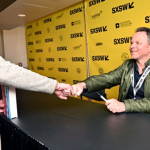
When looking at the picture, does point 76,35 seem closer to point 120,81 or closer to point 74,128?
point 120,81

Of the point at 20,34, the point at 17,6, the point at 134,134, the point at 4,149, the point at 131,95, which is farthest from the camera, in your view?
the point at 20,34

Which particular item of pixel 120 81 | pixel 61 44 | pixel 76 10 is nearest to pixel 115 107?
pixel 120 81

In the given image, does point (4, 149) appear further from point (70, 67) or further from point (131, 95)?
point (70, 67)

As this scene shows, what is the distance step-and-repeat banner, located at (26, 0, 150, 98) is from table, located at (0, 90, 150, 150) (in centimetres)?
148

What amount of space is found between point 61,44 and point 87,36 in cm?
84

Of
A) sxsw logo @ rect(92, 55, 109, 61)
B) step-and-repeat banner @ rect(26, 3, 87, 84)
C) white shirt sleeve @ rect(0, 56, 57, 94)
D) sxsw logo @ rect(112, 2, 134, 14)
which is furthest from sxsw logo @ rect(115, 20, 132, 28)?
white shirt sleeve @ rect(0, 56, 57, 94)

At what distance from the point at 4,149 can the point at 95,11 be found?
243cm

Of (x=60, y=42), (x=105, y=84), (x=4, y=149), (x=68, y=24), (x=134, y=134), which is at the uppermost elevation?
(x=68, y=24)

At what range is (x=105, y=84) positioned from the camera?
1.80 metres

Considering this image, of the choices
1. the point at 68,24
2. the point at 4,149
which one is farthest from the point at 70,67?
the point at 4,149

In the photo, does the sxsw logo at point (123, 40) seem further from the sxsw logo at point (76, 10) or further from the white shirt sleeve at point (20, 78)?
the white shirt sleeve at point (20, 78)

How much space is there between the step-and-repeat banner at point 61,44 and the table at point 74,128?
2046mm

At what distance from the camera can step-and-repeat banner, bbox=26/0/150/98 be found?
98.2 inches

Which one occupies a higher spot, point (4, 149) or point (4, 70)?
point (4, 70)
